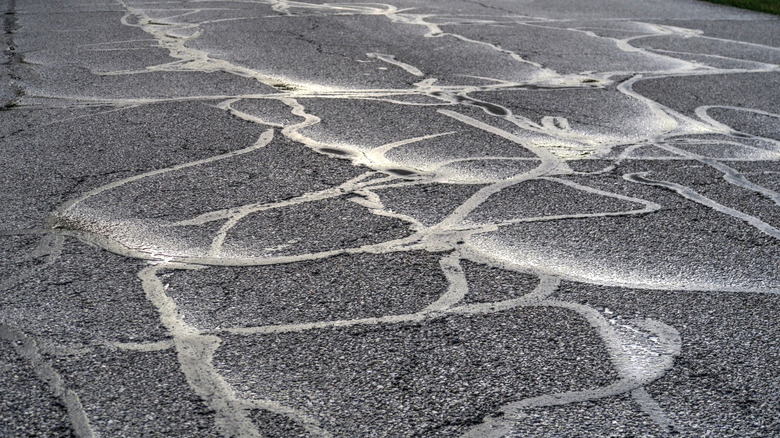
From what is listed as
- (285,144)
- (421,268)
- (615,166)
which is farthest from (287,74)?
(421,268)

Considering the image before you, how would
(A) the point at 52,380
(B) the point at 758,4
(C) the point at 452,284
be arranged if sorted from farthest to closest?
(B) the point at 758,4
(C) the point at 452,284
(A) the point at 52,380

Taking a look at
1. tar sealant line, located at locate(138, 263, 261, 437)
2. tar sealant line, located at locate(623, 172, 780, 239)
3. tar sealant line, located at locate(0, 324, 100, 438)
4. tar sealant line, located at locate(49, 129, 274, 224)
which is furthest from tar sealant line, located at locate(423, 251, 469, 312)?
tar sealant line, located at locate(49, 129, 274, 224)

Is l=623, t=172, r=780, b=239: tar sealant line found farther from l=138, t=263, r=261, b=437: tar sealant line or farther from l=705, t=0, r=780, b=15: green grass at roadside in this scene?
l=705, t=0, r=780, b=15: green grass at roadside

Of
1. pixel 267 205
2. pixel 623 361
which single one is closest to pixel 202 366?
pixel 623 361

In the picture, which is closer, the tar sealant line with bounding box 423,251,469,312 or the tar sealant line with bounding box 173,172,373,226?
the tar sealant line with bounding box 423,251,469,312

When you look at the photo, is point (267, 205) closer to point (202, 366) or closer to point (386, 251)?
point (386, 251)

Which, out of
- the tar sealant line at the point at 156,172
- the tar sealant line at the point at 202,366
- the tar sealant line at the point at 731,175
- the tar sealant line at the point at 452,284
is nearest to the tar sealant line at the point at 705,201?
the tar sealant line at the point at 731,175

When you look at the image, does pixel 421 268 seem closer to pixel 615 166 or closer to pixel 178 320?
pixel 178 320
